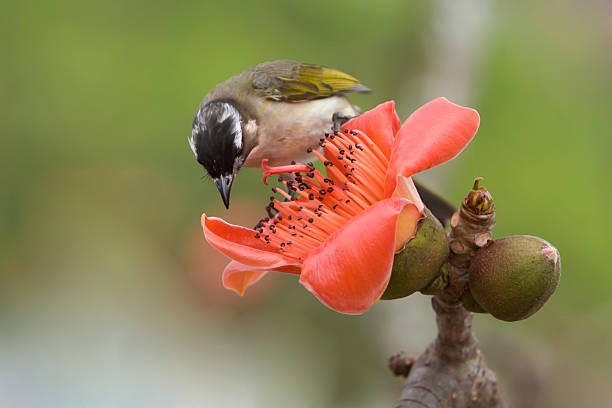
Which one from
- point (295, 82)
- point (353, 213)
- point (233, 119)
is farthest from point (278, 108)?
point (353, 213)

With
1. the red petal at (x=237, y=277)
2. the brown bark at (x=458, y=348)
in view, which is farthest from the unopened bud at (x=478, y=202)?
the red petal at (x=237, y=277)

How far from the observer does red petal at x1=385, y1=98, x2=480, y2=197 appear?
146cm

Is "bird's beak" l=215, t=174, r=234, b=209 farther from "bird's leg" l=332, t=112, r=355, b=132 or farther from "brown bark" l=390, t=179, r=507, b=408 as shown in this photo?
"brown bark" l=390, t=179, r=507, b=408

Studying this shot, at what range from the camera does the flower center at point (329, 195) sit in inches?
65.5

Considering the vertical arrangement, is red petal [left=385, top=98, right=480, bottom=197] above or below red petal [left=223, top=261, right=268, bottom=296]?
above

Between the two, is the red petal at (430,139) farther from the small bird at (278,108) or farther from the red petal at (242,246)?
the small bird at (278,108)

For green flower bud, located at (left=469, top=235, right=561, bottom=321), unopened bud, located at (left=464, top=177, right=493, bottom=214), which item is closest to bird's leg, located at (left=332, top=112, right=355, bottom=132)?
unopened bud, located at (left=464, top=177, right=493, bottom=214)

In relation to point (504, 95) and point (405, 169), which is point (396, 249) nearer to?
point (405, 169)

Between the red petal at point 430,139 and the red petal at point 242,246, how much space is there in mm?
262

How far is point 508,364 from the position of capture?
3096mm

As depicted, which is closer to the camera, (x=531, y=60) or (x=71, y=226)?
(x=71, y=226)

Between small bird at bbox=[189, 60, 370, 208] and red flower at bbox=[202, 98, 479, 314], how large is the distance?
0.85m

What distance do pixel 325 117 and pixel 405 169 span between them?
A: 1763mm

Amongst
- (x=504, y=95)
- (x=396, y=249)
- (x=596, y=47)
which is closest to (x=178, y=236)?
(x=504, y=95)
